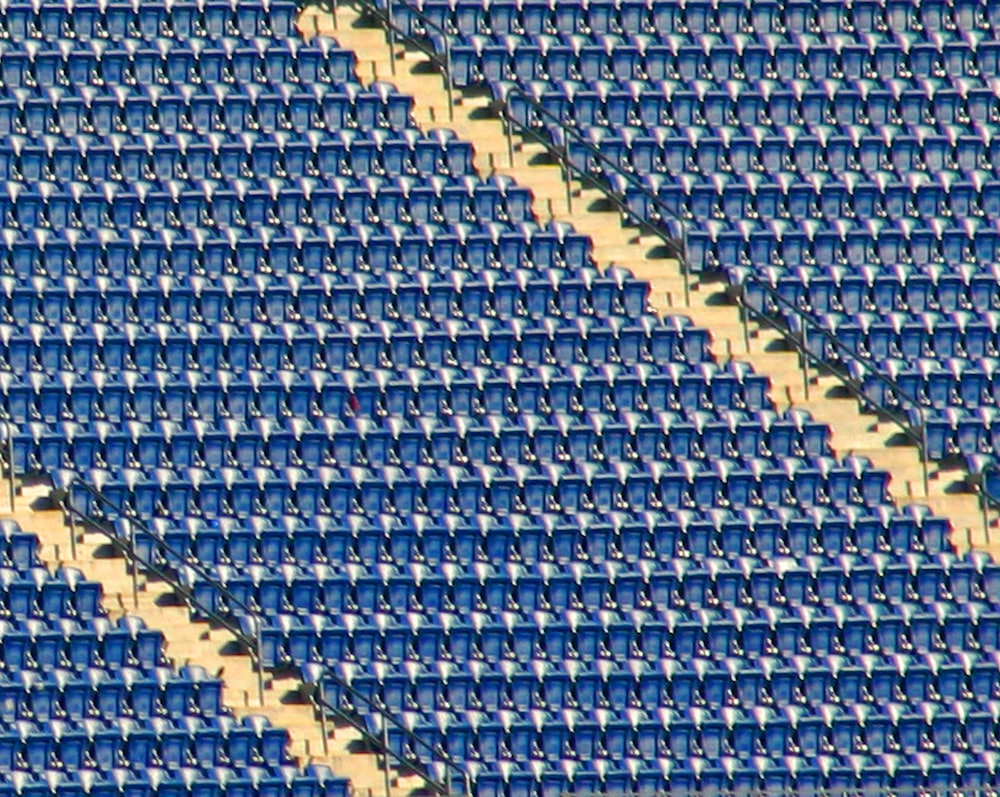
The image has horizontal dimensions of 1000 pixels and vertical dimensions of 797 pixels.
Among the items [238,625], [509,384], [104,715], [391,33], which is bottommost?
[104,715]

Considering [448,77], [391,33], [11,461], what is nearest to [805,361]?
[448,77]

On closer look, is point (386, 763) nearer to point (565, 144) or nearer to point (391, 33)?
point (565, 144)

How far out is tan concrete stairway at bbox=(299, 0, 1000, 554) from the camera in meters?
25.9

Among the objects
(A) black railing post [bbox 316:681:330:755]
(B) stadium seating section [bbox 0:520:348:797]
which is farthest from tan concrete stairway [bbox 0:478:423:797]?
(B) stadium seating section [bbox 0:520:348:797]

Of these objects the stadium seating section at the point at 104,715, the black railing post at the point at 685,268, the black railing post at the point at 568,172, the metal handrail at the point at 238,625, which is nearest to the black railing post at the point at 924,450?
the black railing post at the point at 685,268

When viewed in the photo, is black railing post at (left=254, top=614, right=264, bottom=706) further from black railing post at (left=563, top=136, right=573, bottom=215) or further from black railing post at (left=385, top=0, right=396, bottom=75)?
black railing post at (left=385, top=0, right=396, bottom=75)

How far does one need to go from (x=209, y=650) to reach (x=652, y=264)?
180 inches

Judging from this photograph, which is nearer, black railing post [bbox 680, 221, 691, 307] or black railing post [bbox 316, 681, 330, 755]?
A: black railing post [bbox 316, 681, 330, 755]

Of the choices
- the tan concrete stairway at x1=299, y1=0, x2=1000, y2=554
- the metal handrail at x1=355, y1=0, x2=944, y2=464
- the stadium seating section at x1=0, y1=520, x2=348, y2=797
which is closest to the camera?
the stadium seating section at x1=0, y1=520, x2=348, y2=797

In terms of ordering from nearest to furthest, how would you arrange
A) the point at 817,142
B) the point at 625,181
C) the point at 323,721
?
the point at 323,721 → the point at 625,181 → the point at 817,142

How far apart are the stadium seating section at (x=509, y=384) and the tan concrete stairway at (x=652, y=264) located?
0.21 m

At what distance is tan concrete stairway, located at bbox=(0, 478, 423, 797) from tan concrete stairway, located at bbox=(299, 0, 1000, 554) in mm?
4136

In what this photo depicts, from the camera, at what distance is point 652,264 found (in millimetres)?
26516

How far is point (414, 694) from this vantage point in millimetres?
24500
